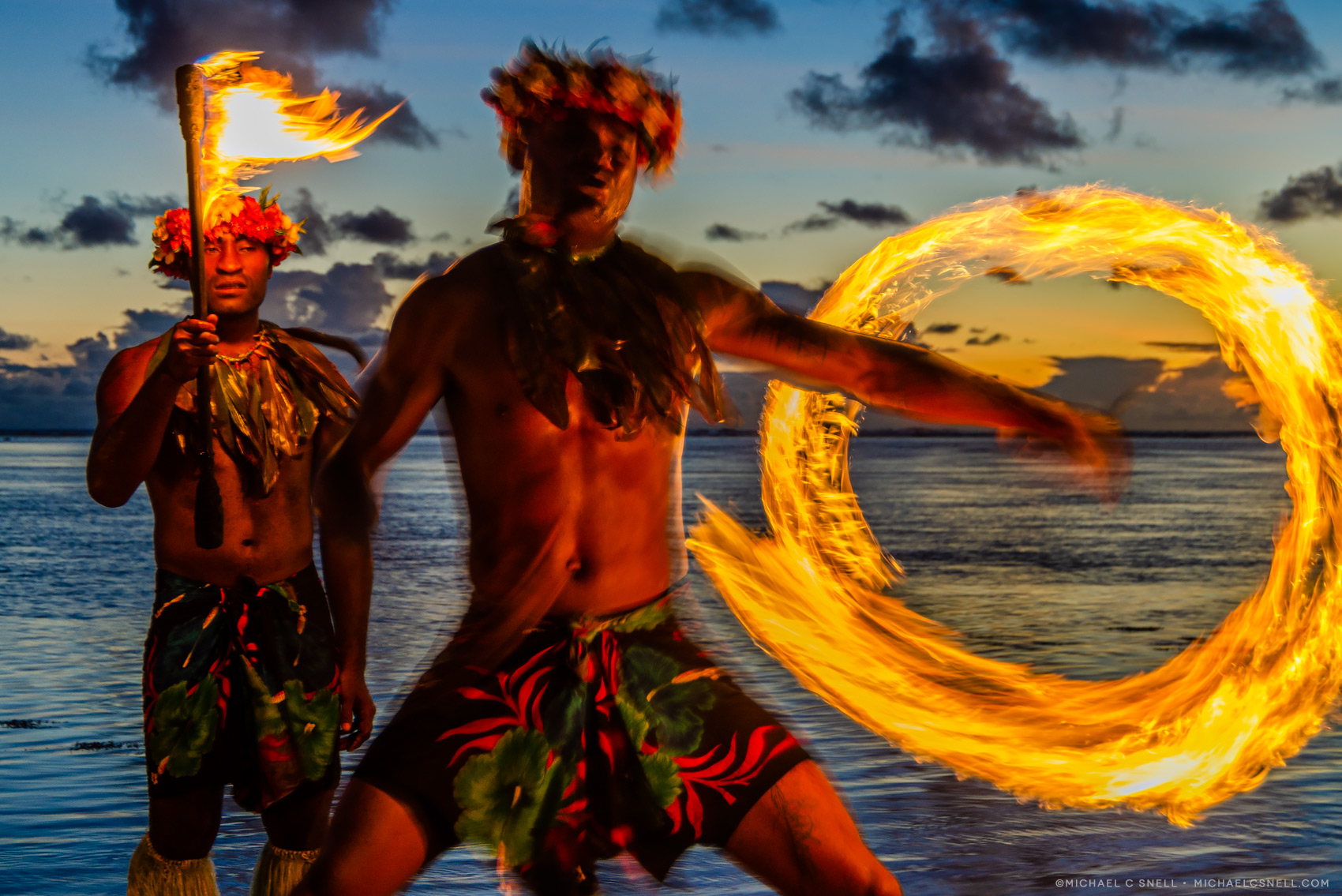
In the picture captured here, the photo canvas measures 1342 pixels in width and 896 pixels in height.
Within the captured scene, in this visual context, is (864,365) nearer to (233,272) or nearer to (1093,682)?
(1093,682)

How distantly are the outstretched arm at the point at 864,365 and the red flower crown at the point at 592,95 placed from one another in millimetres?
278

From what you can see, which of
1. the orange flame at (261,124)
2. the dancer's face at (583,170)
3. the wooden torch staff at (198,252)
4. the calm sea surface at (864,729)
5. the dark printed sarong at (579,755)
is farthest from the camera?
the calm sea surface at (864,729)

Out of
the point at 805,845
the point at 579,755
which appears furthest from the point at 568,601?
the point at 805,845

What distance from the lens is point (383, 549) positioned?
20391mm

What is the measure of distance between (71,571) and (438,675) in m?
17.1

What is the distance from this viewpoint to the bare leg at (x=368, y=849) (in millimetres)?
2266

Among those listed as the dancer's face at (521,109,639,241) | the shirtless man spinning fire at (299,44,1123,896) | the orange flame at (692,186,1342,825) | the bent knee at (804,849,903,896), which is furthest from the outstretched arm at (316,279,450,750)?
the bent knee at (804,849,903,896)

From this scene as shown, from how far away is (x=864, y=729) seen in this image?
7363mm

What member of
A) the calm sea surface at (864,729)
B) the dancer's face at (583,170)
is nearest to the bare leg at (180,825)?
the calm sea surface at (864,729)

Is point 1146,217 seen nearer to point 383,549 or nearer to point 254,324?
point 254,324

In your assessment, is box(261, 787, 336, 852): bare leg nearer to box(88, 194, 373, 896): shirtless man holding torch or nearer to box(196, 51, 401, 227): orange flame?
box(88, 194, 373, 896): shirtless man holding torch

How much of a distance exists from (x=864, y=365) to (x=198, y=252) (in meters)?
1.55

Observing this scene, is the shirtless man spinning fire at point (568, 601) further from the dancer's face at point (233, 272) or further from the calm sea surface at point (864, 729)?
the dancer's face at point (233, 272)

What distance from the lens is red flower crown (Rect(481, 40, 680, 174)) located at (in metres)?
2.57
